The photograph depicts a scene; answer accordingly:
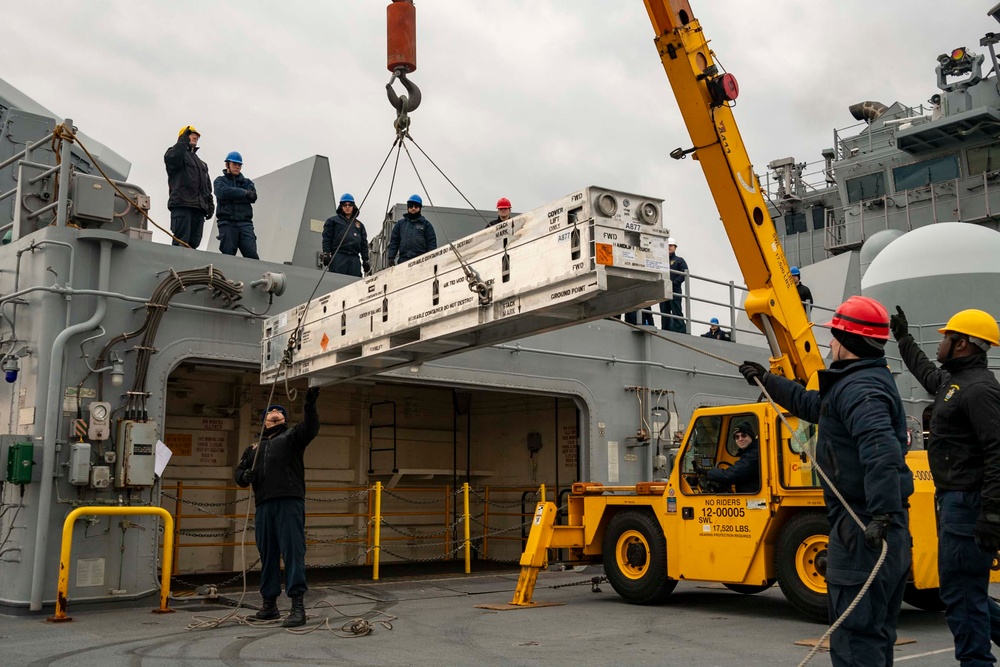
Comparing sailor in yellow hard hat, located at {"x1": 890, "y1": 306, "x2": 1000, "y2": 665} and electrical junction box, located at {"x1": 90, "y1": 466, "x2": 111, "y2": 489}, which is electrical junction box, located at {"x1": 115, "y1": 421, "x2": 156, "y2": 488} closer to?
electrical junction box, located at {"x1": 90, "y1": 466, "x2": 111, "y2": 489}

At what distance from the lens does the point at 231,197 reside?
11.6 meters

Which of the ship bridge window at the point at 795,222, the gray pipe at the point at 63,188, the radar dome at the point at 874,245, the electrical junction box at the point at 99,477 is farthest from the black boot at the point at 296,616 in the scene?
the ship bridge window at the point at 795,222

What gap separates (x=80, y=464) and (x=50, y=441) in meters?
0.38

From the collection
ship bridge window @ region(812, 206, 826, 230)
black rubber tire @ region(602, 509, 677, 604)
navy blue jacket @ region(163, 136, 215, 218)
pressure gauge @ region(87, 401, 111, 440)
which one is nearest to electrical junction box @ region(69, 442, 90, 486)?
pressure gauge @ region(87, 401, 111, 440)

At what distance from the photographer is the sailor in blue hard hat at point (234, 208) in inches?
459

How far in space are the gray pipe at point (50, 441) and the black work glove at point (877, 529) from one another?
767 cm

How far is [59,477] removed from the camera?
9227 mm

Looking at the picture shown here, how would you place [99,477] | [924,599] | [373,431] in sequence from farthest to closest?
[373,431] → [99,477] → [924,599]

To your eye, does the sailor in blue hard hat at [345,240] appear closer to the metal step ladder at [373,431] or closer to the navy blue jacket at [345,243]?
the navy blue jacket at [345,243]

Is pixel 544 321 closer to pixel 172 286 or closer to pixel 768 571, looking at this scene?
pixel 768 571

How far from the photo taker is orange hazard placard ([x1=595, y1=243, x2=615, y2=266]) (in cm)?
612

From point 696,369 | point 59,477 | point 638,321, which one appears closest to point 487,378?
point 638,321

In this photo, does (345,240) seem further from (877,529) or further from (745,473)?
(877,529)

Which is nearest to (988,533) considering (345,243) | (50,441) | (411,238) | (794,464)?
(794,464)
